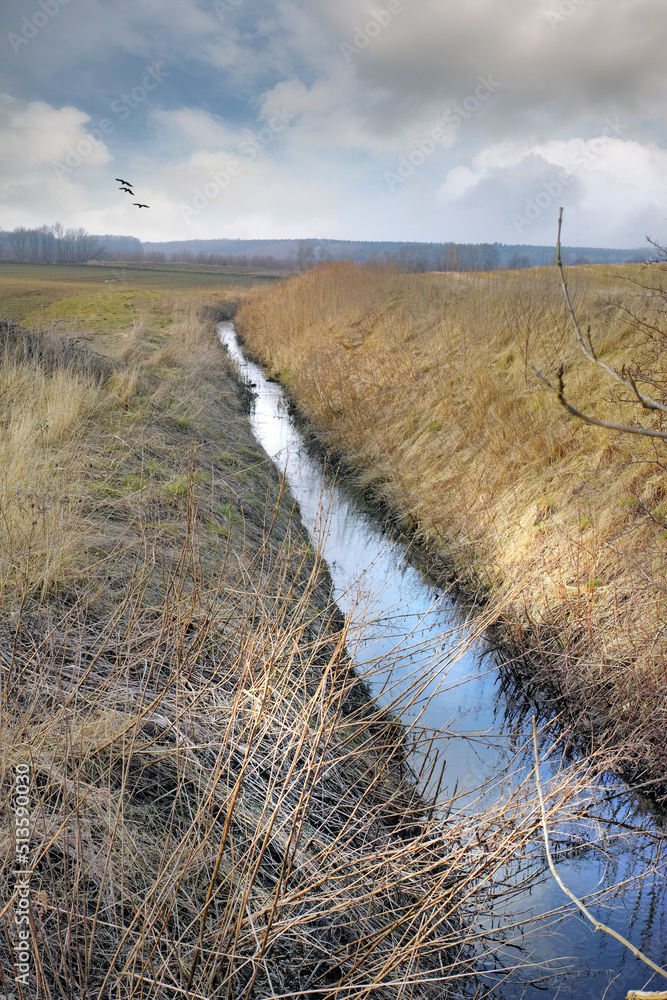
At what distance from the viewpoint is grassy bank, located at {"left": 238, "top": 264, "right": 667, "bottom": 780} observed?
3.96 m

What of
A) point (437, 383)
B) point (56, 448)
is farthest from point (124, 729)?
point (437, 383)

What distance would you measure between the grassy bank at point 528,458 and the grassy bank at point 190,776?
1.16 m

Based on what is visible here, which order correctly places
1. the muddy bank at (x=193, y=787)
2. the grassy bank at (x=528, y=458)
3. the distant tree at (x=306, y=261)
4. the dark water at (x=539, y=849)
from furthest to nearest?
the distant tree at (x=306, y=261)
the grassy bank at (x=528, y=458)
the dark water at (x=539, y=849)
the muddy bank at (x=193, y=787)

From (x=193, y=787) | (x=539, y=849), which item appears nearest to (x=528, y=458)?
(x=539, y=849)

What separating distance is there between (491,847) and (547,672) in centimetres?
221

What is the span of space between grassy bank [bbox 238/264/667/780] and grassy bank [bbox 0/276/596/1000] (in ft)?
3.82

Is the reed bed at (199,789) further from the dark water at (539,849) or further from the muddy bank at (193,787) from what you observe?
the dark water at (539,849)

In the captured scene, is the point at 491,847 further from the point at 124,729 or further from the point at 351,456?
the point at 351,456

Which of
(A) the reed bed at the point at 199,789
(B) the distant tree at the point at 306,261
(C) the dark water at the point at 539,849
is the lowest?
(C) the dark water at the point at 539,849

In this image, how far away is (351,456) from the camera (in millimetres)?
9188

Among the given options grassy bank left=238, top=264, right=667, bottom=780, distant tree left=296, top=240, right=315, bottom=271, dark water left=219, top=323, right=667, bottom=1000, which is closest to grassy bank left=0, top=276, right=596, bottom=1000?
dark water left=219, top=323, right=667, bottom=1000

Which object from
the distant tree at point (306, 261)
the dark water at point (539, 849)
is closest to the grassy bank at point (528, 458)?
the dark water at point (539, 849)

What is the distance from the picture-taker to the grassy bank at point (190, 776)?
1887mm

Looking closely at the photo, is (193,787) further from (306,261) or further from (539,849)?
(306,261)
